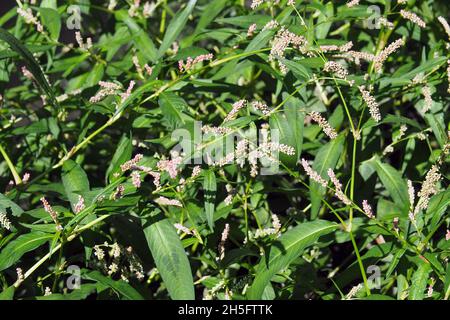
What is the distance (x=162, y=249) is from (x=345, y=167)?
3.45 feet

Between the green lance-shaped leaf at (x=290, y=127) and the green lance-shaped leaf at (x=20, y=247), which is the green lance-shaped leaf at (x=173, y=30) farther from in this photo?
the green lance-shaped leaf at (x=20, y=247)

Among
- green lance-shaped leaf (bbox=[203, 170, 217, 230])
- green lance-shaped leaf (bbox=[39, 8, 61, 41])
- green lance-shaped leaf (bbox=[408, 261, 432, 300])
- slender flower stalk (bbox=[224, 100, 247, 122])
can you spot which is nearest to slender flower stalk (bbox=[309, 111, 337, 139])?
slender flower stalk (bbox=[224, 100, 247, 122])

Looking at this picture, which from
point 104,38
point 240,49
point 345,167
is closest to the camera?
point 240,49

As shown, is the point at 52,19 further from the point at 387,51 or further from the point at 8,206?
the point at 387,51

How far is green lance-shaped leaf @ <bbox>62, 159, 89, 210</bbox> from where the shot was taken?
91.8 inches

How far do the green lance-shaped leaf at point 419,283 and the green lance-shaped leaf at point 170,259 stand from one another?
2.03 feet

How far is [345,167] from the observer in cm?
280

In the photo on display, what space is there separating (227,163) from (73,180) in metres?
0.58

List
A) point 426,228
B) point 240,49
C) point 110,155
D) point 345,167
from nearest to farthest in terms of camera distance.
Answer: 1. point 426,228
2. point 240,49
3. point 345,167
4. point 110,155

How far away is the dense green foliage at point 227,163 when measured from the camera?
2068 millimetres

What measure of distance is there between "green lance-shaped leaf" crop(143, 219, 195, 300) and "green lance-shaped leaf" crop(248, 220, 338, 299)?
217 millimetres

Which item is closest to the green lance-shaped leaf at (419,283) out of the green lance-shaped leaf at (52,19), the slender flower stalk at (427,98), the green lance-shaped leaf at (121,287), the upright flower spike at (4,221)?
the slender flower stalk at (427,98)
